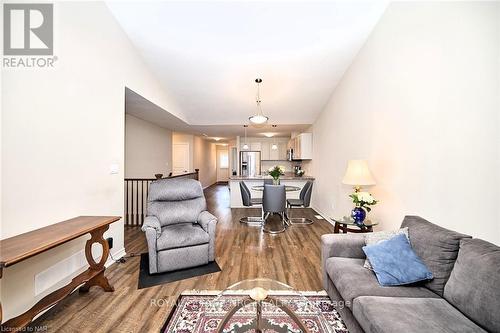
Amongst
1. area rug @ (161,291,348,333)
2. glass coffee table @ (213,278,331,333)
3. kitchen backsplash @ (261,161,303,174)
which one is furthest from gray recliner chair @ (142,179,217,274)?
kitchen backsplash @ (261,161,303,174)

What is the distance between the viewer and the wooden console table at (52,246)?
1383 millimetres

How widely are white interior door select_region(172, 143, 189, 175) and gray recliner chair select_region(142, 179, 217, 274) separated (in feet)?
19.7

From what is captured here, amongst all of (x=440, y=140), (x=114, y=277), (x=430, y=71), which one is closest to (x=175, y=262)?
(x=114, y=277)

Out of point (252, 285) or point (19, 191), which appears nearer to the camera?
point (252, 285)

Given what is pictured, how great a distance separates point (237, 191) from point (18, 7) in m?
5.26

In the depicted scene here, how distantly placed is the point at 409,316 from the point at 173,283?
2.20 meters

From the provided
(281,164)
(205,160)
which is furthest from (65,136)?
(205,160)

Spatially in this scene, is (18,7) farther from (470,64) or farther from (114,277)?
(470,64)

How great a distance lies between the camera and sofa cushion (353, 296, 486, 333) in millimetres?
1144

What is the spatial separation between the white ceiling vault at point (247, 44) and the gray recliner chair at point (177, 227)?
2.31 meters

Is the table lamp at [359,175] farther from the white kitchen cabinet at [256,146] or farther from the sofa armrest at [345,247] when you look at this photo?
the white kitchen cabinet at [256,146]

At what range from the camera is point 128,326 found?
5.70 ft

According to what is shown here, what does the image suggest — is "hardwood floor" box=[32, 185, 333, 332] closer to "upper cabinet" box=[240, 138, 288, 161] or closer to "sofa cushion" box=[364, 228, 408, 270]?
"sofa cushion" box=[364, 228, 408, 270]

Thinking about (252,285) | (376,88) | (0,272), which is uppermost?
(376,88)
